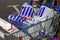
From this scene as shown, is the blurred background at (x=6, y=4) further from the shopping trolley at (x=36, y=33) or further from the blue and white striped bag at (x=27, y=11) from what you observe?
the shopping trolley at (x=36, y=33)

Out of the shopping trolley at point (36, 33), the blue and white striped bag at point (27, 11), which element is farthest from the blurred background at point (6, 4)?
the shopping trolley at point (36, 33)

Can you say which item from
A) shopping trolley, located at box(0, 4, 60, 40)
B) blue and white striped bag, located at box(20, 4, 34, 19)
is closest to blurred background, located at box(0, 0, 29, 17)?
blue and white striped bag, located at box(20, 4, 34, 19)

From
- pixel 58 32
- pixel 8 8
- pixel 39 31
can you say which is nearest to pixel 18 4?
pixel 8 8

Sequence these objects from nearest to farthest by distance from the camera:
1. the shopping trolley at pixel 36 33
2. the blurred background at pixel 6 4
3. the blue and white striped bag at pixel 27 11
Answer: the shopping trolley at pixel 36 33 < the blue and white striped bag at pixel 27 11 < the blurred background at pixel 6 4

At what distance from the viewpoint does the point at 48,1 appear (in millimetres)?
2096

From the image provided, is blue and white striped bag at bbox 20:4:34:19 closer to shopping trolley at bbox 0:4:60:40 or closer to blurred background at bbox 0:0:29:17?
shopping trolley at bbox 0:4:60:40

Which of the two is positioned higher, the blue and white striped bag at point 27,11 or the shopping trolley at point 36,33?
the blue and white striped bag at point 27,11

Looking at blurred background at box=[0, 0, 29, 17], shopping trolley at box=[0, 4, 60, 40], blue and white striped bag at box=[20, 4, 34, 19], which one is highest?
blue and white striped bag at box=[20, 4, 34, 19]

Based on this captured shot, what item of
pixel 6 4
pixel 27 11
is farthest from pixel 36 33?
pixel 6 4

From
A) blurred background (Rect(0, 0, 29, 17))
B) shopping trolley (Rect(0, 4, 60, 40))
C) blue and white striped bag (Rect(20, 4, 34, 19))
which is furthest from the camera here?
blurred background (Rect(0, 0, 29, 17))

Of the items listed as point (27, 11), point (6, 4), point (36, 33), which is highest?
point (27, 11)

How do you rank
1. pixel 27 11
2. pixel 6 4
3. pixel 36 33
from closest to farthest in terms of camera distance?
pixel 36 33 < pixel 27 11 < pixel 6 4

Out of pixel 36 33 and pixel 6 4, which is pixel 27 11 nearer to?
pixel 36 33

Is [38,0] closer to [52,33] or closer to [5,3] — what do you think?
[52,33]
